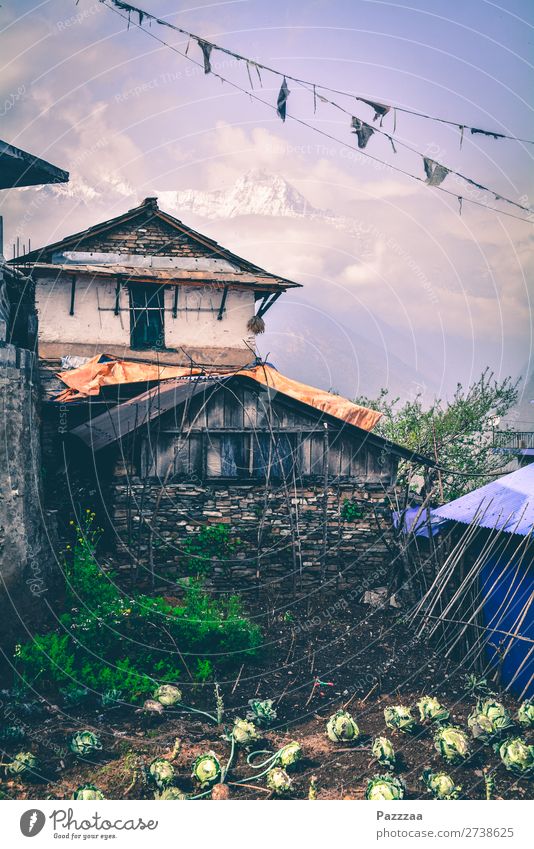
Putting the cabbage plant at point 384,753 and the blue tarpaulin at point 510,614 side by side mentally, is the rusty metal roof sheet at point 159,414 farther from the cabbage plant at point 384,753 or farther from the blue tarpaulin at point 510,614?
the cabbage plant at point 384,753

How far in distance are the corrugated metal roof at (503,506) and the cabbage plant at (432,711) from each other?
2.02 meters

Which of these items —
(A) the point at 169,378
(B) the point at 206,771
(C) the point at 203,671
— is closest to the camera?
(B) the point at 206,771

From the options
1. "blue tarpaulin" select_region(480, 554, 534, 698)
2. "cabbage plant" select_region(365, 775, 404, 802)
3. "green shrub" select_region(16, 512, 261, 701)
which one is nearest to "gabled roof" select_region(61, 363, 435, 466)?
"green shrub" select_region(16, 512, 261, 701)

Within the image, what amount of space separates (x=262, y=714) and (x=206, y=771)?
1245 millimetres

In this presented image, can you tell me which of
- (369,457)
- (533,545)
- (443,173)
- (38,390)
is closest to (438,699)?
(533,545)

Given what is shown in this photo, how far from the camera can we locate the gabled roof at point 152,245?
14.7 meters

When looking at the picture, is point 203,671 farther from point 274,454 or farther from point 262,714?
point 274,454

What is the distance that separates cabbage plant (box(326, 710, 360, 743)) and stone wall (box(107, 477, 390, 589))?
387 cm

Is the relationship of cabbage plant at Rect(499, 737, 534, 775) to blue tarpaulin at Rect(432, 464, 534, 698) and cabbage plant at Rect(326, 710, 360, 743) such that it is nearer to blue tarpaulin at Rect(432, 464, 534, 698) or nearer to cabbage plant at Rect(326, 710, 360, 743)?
blue tarpaulin at Rect(432, 464, 534, 698)

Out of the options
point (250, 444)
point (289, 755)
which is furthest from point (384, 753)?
point (250, 444)

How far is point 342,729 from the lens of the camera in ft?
20.5

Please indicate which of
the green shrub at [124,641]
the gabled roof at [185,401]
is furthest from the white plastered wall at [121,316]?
the green shrub at [124,641]
